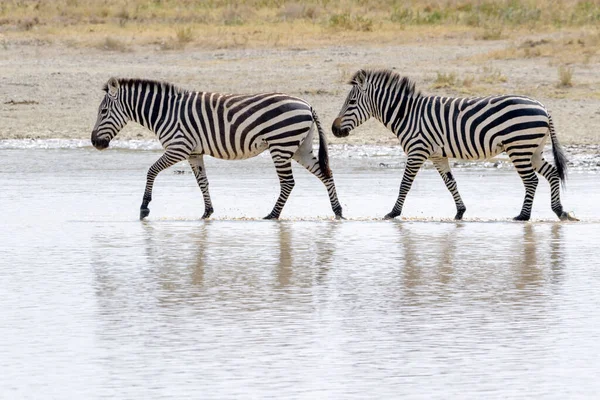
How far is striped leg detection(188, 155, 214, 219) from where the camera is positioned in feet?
35.9

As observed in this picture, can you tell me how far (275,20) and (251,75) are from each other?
940 cm

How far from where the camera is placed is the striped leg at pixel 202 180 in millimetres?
10945

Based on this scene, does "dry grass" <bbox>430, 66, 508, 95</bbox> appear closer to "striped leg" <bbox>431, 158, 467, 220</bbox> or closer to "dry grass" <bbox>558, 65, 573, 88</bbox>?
"dry grass" <bbox>558, 65, 573, 88</bbox>

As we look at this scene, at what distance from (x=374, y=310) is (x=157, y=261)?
2.17 meters

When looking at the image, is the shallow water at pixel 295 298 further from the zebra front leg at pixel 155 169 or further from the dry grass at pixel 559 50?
the dry grass at pixel 559 50

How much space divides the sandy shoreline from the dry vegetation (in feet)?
3.93

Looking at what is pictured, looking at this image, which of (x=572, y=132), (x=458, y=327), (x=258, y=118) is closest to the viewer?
(x=458, y=327)

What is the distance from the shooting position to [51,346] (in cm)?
573

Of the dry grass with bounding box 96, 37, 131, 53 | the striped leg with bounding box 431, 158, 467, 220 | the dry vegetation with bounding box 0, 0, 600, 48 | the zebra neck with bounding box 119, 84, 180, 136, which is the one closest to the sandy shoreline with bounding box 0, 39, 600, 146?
the dry grass with bounding box 96, 37, 131, 53

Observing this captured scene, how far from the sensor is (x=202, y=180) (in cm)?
1118

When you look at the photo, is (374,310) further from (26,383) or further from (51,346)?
(26,383)

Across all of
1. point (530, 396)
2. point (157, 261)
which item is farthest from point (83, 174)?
point (530, 396)

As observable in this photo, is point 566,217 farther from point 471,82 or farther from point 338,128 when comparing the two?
point 471,82

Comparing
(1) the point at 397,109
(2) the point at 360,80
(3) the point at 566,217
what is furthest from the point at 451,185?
(2) the point at 360,80
